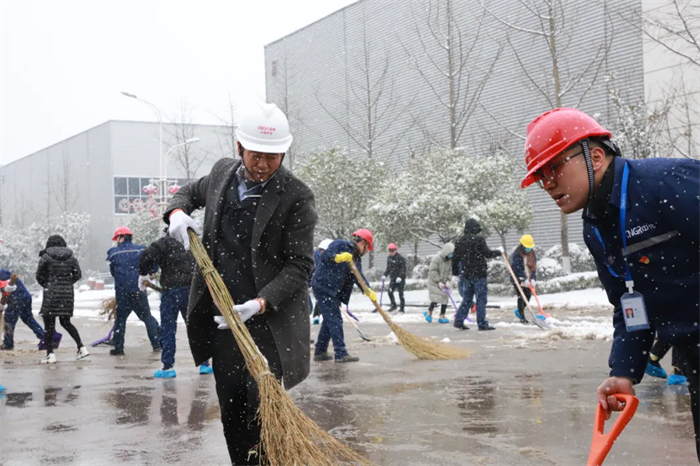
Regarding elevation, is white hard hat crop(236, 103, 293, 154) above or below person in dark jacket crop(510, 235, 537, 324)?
above

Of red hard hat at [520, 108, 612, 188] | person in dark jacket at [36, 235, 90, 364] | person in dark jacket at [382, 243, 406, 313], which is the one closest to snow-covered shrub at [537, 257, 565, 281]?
person in dark jacket at [382, 243, 406, 313]

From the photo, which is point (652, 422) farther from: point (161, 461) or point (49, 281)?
point (49, 281)

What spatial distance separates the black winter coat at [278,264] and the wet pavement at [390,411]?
1531 millimetres

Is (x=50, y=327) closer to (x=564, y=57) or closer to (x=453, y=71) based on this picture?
(x=564, y=57)

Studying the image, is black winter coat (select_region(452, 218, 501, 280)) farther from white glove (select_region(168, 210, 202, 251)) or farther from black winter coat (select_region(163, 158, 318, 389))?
white glove (select_region(168, 210, 202, 251))

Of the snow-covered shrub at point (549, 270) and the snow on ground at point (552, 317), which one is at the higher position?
the snow-covered shrub at point (549, 270)

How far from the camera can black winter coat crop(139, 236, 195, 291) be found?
963 cm

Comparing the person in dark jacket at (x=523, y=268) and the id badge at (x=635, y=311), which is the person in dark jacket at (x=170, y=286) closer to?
the id badge at (x=635, y=311)

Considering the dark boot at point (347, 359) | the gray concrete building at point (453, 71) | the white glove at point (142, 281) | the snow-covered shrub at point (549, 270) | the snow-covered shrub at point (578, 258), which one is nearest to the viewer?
the dark boot at point (347, 359)

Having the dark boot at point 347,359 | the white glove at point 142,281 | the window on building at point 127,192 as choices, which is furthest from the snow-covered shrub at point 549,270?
the window on building at point 127,192

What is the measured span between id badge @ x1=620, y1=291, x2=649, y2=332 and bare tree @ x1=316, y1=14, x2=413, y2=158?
30.8 metres

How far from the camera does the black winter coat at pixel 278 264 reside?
3885 mm

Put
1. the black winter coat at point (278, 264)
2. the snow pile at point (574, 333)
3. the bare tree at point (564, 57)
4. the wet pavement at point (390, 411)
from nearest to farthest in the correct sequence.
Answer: the black winter coat at point (278, 264)
the wet pavement at point (390, 411)
the snow pile at point (574, 333)
the bare tree at point (564, 57)

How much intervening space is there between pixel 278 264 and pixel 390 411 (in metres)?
3.30
